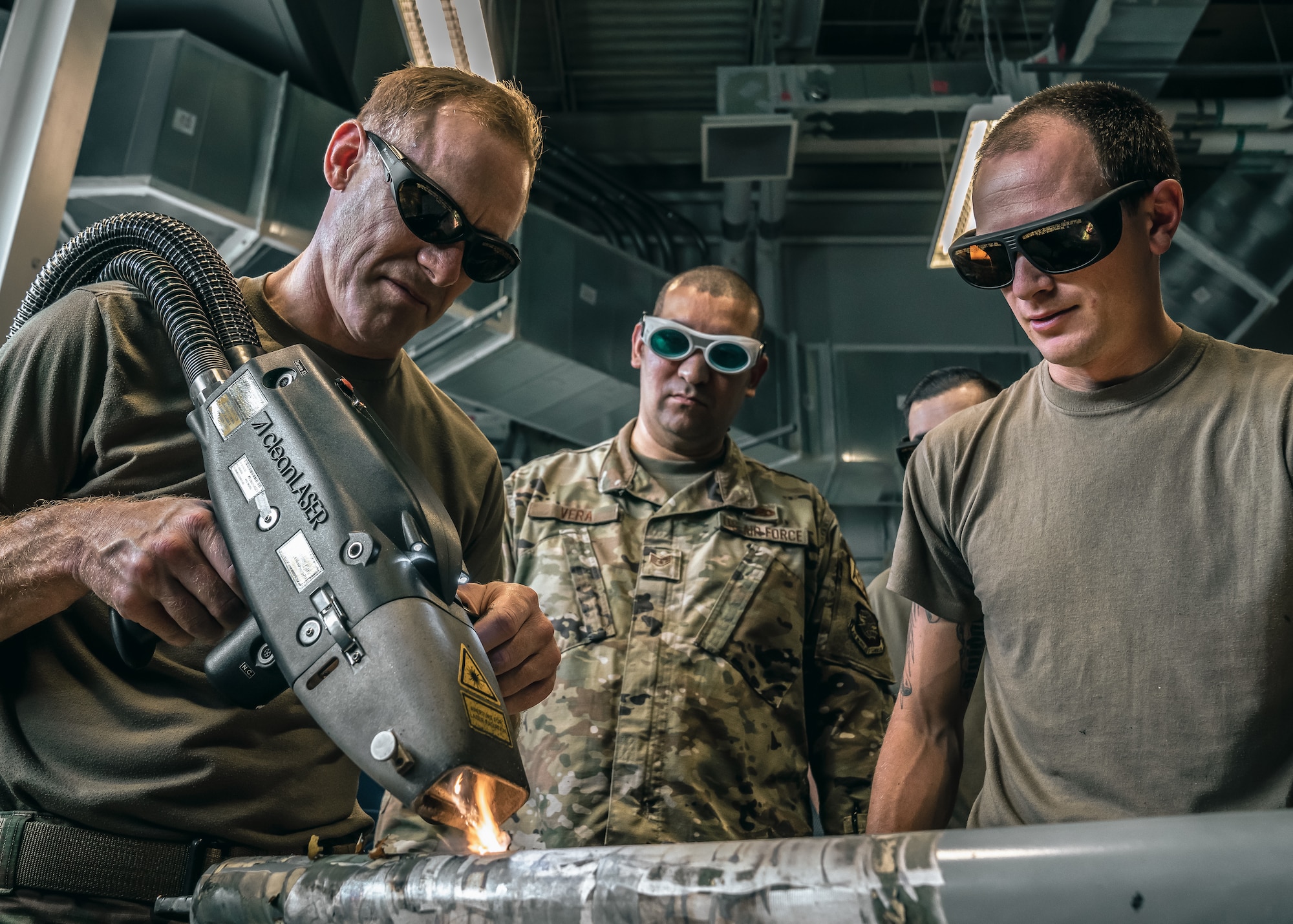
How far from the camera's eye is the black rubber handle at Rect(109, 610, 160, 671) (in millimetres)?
987

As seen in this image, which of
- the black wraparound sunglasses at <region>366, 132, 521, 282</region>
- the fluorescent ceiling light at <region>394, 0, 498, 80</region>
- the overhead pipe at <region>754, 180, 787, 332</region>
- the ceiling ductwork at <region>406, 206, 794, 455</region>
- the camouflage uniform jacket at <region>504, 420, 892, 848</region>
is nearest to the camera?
the black wraparound sunglasses at <region>366, 132, 521, 282</region>

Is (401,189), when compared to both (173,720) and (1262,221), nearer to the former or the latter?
(173,720)

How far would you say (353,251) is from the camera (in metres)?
1.33

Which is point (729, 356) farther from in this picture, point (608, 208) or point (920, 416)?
point (608, 208)

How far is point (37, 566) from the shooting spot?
3.16ft

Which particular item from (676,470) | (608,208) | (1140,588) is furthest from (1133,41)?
(1140,588)

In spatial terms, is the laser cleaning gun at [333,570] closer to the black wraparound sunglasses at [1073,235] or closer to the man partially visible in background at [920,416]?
the black wraparound sunglasses at [1073,235]

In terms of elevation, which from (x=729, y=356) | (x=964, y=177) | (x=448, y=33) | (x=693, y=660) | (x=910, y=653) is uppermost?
(x=448, y=33)

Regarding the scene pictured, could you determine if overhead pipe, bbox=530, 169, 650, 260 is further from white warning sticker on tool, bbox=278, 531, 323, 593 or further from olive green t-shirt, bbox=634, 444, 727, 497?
white warning sticker on tool, bbox=278, 531, 323, 593

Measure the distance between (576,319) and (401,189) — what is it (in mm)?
4077

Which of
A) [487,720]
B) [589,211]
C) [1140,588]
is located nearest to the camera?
[487,720]

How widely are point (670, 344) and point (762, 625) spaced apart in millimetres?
741

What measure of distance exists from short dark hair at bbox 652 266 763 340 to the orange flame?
1895mm

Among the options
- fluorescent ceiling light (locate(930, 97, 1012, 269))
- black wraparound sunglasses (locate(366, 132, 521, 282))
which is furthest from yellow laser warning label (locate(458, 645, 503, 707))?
fluorescent ceiling light (locate(930, 97, 1012, 269))
